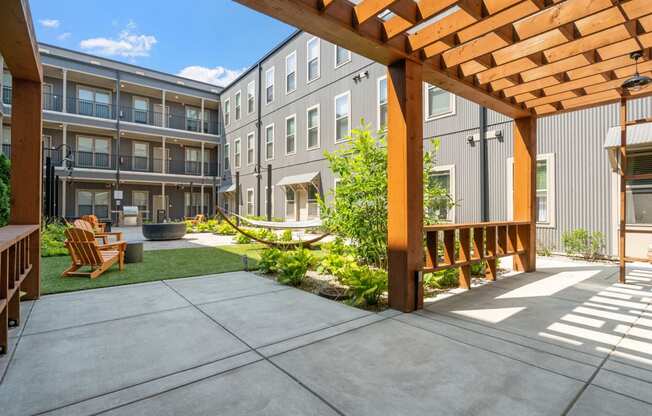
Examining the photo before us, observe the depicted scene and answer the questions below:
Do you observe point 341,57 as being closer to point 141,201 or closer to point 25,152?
point 25,152

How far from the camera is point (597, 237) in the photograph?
6.24 m

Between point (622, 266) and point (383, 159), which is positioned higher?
point (383, 159)

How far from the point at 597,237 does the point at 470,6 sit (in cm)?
582

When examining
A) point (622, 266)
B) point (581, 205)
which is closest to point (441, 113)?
point (581, 205)

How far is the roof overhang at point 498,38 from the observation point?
2629mm

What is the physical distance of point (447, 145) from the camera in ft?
28.2

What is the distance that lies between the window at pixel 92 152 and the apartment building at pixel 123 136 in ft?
0.14

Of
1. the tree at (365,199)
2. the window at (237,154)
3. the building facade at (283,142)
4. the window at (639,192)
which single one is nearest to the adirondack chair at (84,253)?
the tree at (365,199)

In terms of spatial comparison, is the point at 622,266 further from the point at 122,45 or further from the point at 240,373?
the point at 122,45

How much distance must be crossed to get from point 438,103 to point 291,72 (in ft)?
24.9

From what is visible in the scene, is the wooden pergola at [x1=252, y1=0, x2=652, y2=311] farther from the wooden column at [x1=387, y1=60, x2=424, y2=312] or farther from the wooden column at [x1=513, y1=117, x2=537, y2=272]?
the wooden column at [x1=513, y1=117, x2=537, y2=272]

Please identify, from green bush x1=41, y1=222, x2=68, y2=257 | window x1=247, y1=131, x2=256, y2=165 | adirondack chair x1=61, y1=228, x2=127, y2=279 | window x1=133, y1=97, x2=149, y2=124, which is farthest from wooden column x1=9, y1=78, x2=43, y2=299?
window x1=133, y1=97, x2=149, y2=124

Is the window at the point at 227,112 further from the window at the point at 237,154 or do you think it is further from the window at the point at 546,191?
the window at the point at 546,191

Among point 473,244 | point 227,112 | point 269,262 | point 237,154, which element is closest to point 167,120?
point 227,112
